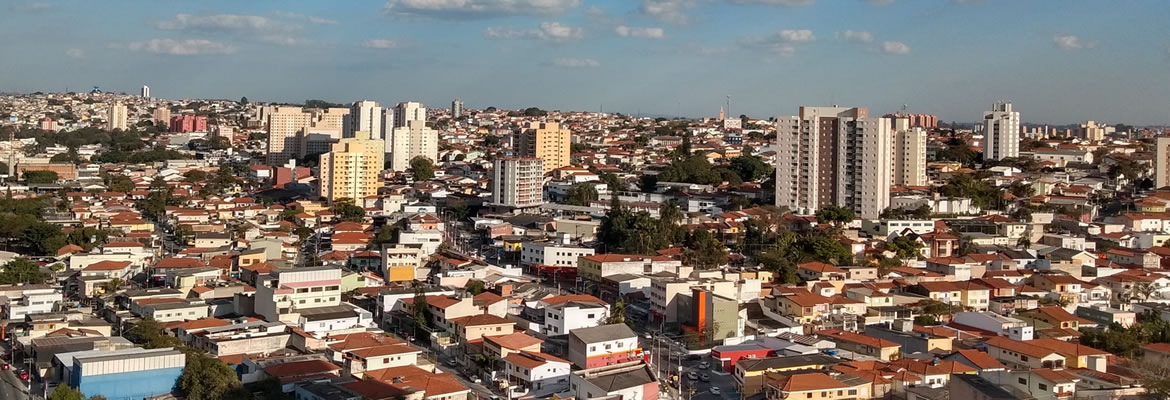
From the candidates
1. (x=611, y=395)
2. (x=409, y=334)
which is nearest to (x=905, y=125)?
(x=409, y=334)

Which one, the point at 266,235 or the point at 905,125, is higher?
the point at 905,125

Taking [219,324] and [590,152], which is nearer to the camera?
[219,324]

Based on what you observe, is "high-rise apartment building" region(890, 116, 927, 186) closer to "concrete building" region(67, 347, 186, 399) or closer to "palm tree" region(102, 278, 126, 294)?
"palm tree" region(102, 278, 126, 294)

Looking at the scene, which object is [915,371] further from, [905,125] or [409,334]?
Result: [905,125]

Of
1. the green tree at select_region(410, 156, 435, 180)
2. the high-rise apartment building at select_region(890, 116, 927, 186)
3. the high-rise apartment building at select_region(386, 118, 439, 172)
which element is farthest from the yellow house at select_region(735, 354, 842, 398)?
the high-rise apartment building at select_region(386, 118, 439, 172)

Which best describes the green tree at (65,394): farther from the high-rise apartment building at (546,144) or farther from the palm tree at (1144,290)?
the high-rise apartment building at (546,144)

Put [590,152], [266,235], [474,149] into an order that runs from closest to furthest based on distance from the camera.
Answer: [266,235], [590,152], [474,149]

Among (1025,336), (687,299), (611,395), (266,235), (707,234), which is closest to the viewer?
(611,395)
